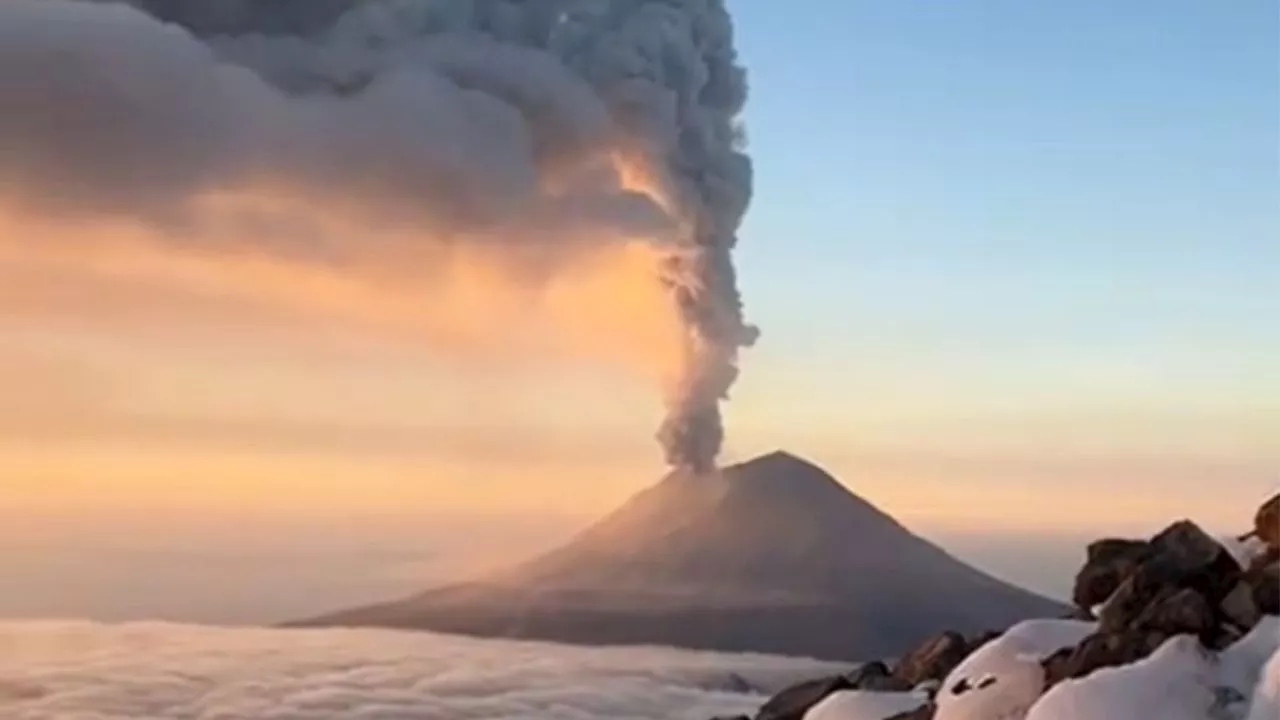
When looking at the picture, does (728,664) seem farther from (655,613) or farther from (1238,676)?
(1238,676)

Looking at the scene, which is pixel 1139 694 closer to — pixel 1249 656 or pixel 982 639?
pixel 1249 656

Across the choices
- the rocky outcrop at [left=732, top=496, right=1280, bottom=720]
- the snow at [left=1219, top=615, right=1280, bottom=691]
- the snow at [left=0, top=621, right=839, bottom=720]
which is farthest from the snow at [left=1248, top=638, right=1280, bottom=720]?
the snow at [left=0, top=621, right=839, bottom=720]

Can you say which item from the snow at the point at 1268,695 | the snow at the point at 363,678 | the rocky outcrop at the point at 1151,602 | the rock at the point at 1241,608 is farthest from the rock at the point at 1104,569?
the snow at the point at 363,678

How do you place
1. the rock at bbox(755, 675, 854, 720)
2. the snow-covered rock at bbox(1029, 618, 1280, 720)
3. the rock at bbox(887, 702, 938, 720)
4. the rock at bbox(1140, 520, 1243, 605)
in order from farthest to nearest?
the rock at bbox(755, 675, 854, 720) → the rock at bbox(887, 702, 938, 720) → the rock at bbox(1140, 520, 1243, 605) → the snow-covered rock at bbox(1029, 618, 1280, 720)

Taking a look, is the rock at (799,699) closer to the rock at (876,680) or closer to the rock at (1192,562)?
the rock at (876,680)

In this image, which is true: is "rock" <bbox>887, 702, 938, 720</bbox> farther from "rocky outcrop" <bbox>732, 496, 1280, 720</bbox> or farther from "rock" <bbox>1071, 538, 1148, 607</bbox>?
"rock" <bbox>1071, 538, 1148, 607</bbox>
